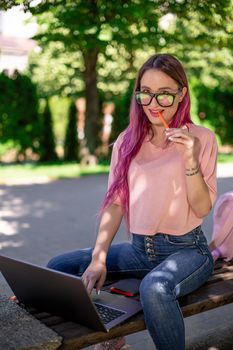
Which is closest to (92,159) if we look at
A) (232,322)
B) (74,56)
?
(232,322)

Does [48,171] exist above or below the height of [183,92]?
below

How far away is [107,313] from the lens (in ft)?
8.15

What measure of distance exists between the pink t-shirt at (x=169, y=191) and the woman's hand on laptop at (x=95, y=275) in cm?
26

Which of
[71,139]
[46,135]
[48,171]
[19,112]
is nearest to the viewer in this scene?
[48,171]

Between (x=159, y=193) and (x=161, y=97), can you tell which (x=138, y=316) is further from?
(x=161, y=97)

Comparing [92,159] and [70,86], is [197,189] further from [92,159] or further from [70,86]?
[70,86]

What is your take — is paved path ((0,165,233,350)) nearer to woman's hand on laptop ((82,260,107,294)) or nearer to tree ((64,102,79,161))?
woman's hand on laptop ((82,260,107,294))

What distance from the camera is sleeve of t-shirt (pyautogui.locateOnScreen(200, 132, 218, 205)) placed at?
2.77m

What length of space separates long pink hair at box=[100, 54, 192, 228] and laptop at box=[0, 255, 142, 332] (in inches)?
20.5

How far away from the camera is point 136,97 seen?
2895mm

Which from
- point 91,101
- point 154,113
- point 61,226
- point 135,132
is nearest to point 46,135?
point 91,101

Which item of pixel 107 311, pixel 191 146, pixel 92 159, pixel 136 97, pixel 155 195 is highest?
pixel 136 97

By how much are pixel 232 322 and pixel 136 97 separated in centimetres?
176

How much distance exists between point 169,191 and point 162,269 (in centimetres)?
41
